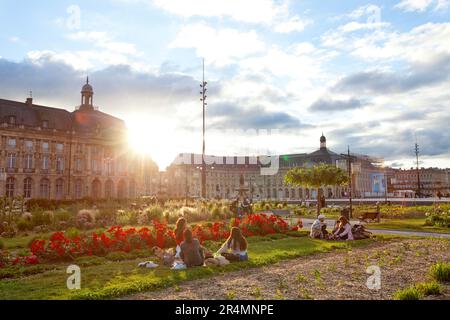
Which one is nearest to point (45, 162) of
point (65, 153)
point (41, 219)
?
point (65, 153)

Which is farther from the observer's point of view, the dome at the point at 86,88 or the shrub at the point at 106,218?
the dome at the point at 86,88

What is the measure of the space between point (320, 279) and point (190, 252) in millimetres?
3400

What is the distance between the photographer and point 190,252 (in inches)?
392

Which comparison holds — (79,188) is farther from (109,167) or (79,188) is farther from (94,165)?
(109,167)

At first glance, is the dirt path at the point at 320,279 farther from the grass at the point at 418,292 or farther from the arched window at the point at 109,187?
the arched window at the point at 109,187

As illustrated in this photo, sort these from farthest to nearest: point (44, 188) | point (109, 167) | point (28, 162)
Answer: point (109, 167)
point (44, 188)
point (28, 162)

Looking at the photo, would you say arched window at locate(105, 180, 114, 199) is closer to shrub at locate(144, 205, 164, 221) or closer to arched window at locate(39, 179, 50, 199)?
arched window at locate(39, 179, 50, 199)

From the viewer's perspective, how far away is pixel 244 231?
16828 millimetres

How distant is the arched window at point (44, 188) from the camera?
54616mm

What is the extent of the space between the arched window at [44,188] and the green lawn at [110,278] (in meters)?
48.6

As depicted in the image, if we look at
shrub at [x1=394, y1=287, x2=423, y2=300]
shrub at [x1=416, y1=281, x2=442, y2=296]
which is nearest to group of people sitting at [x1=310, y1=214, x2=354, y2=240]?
shrub at [x1=416, y1=281, x2=442, y2=296]

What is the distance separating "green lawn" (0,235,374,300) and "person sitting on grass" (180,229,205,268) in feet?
1.14

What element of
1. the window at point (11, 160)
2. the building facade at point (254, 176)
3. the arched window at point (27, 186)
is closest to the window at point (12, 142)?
the window at point (11, 160)
